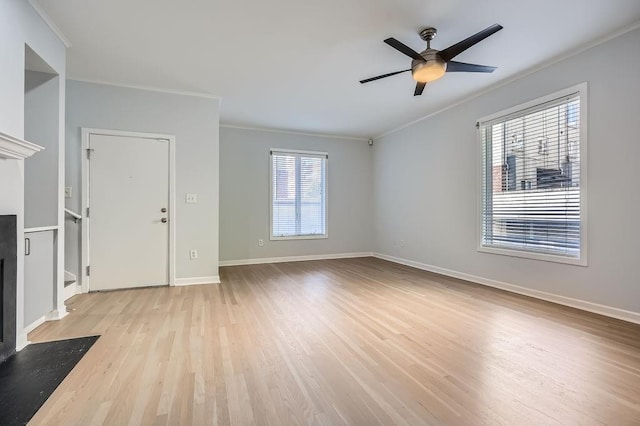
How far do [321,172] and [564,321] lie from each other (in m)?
4.61

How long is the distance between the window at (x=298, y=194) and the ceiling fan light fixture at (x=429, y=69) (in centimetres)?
355

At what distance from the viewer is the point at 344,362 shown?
1935 millimetres

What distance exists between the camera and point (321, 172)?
6.27 meters

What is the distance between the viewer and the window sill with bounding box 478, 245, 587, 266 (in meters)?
2.97

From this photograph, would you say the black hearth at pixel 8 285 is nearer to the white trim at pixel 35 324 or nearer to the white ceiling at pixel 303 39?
the white trim at pixel 35 324

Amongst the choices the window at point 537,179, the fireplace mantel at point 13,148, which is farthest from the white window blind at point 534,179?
the fireplace mantel at point 13,148

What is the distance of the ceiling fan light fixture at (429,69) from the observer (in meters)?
2.60

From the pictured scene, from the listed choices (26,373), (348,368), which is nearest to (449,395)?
(348,368)

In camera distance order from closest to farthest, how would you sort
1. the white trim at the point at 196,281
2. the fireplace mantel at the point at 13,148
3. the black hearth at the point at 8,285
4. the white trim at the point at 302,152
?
the fireplace mantel at the point at 13,148
the black hearth at the point at 8,285
the white trim at the point at 196,281
the white trim at the point at 302,152

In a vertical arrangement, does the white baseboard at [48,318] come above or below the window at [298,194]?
below

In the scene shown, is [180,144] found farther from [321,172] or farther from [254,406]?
[254,406]

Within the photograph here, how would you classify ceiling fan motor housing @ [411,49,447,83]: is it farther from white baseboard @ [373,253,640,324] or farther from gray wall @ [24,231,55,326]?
gray wall @ [24,231,55,326]

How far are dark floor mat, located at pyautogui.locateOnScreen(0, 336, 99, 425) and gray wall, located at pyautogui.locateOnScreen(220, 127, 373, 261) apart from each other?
330 centimetres

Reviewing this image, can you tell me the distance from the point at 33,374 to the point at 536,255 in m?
4.54
